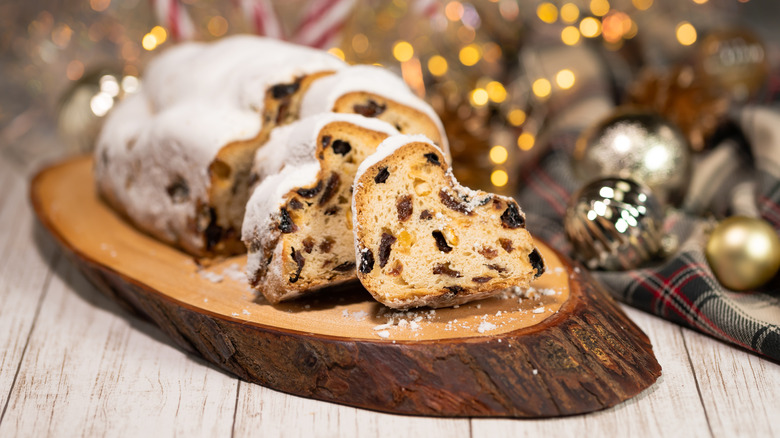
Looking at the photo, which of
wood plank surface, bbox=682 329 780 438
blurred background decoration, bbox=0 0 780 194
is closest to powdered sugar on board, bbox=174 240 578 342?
wood plank surface, bbox=682 329 780 438

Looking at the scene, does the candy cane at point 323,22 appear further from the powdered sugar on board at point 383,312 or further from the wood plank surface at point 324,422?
the wood plank surface at point 324,422

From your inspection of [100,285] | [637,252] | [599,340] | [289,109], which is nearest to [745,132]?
[637,252]

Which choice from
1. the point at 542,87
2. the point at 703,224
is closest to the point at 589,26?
the point at 542,87

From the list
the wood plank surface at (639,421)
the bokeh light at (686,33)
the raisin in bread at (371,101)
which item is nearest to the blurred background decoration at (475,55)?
the bokeh light at (686,33)

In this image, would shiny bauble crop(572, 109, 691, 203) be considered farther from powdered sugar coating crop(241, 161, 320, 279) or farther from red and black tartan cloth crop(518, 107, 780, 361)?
powdered sugar coating crop(241, 161, 320, 279)

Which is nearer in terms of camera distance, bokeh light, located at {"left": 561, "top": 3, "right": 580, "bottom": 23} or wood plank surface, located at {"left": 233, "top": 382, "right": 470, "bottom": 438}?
wood plank surface, located at {"left": 233, "top": 382, "right": 470, "bottom": 438}

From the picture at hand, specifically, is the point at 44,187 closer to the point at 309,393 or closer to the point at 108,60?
the point at 108,60
